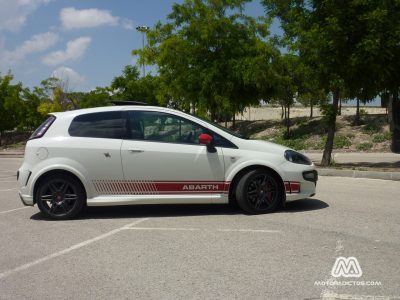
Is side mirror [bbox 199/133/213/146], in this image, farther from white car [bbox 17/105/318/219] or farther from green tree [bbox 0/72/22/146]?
green tree [bbox 0/72/22/146]

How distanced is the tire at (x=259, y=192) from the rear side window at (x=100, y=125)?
6.31 feet

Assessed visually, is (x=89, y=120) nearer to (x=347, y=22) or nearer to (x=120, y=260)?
(x=120, y=260)

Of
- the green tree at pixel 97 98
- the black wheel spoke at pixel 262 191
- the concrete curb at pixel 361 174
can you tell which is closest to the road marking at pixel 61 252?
the black wheel spoke at pixel 262 191

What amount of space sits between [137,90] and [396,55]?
26.1 meters

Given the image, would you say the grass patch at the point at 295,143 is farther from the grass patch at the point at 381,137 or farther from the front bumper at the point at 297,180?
the front bumper at the point at 297,180

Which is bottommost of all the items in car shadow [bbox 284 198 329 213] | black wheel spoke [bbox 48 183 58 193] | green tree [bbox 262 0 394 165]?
car shadow [bbox 284 198 329 213]

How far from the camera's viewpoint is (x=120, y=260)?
16.9 feet

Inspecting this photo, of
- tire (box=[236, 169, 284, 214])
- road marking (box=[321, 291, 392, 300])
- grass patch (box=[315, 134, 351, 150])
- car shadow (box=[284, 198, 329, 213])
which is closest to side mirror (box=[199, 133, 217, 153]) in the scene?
tire (box=[236, 169, 284, 214])

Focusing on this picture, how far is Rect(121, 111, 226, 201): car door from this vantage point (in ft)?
23.5

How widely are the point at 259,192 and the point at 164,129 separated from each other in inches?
65.7

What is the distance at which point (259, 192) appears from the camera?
23.8 ft

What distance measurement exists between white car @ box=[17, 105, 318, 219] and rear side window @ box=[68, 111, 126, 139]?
2cm

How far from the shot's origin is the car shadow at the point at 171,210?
7.54m

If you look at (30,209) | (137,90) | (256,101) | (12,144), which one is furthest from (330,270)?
(12,144)
